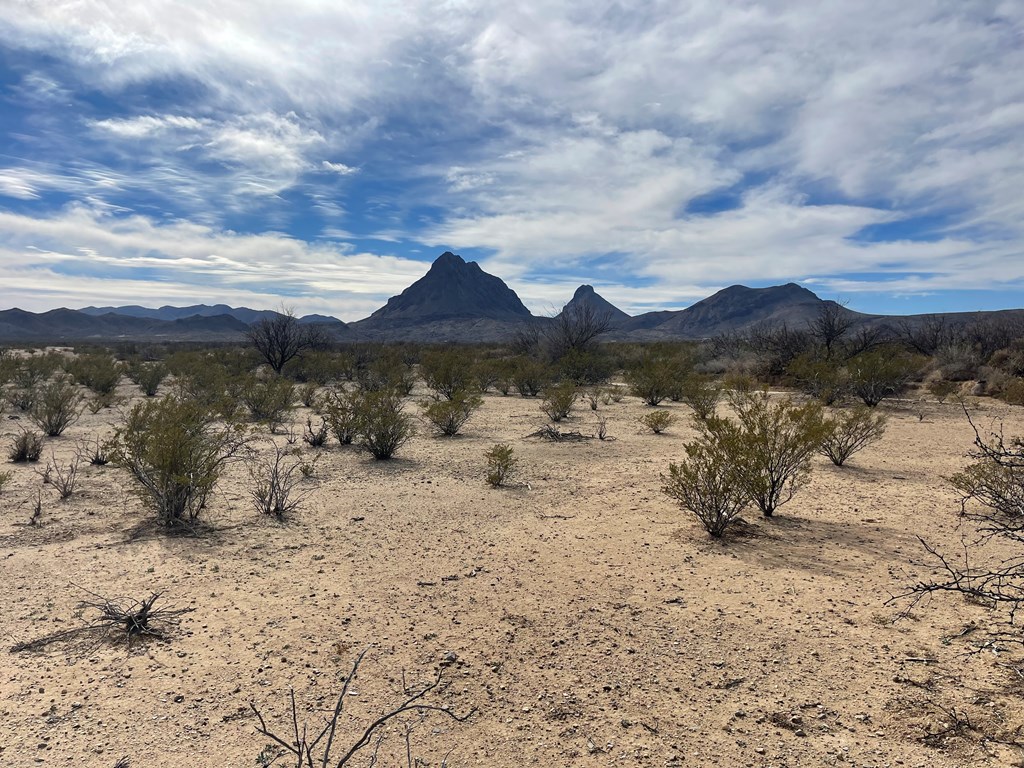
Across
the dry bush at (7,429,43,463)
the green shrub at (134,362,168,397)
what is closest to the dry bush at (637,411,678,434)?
the dry bush at (7,429,43,463)

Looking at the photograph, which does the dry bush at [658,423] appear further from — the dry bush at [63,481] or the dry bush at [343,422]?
the dry bush at [63,481]

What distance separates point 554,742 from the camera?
3.08 metres

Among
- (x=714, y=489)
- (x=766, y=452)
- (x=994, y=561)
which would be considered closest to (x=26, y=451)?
(x=714, y=489)

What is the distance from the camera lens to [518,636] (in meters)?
4.21

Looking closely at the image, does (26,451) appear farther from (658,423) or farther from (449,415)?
(658,423)

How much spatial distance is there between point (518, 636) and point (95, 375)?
22272 mm

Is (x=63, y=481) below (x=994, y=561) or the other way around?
below

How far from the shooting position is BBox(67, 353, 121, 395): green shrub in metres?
19.5

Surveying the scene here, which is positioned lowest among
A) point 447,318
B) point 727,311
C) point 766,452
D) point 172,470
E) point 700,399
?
point 172,470

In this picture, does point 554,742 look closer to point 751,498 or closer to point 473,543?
point 473,543

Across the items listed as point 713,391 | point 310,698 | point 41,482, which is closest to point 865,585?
point 310,698

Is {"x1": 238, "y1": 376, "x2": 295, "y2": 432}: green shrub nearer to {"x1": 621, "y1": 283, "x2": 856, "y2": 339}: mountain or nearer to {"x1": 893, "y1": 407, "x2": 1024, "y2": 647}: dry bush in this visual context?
{"x1": 893, "y1": 407, "x2": 1024, "y2": 647}: dry bush

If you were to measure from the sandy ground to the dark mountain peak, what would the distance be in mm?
147724

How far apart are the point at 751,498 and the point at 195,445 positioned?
6921 millimetres
